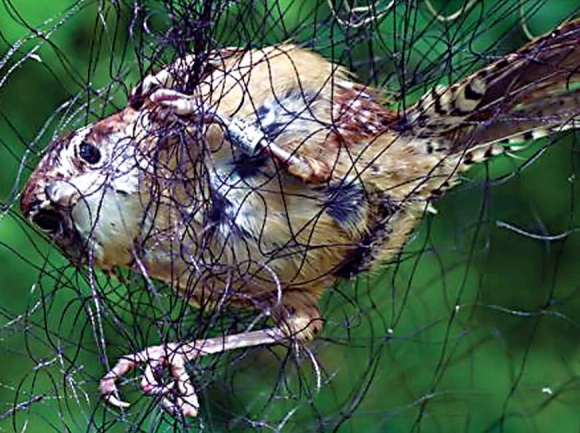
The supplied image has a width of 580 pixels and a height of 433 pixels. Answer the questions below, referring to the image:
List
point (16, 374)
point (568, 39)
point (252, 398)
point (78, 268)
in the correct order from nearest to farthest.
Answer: point (568, 39) → point (78, 268) → point (252, 398) → point (16, 374)

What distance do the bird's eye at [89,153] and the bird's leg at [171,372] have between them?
0.16 metres

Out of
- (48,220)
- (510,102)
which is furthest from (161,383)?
Answer: (510,102)

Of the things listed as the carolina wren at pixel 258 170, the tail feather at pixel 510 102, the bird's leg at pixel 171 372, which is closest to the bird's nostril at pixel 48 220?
the carolina wren at pixel 258 170

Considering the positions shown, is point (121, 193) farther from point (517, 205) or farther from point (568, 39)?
point (517, 205)

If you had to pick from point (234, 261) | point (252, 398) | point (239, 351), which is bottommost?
point (252, 398)

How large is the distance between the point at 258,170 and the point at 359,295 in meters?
0.40

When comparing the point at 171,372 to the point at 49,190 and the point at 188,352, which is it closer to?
the point at 188,352

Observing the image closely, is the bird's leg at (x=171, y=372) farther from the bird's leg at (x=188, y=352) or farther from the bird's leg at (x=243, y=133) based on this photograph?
the bird's leg at (x=243, y=133)

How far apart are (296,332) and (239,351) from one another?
0.08m

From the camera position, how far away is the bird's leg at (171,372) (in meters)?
1.08

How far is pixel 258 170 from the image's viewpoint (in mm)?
1072

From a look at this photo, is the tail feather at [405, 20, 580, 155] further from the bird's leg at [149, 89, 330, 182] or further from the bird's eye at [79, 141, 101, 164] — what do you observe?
the bird's eye at [79, 141, 101, 164]

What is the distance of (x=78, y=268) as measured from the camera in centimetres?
112

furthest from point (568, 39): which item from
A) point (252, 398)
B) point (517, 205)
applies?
point (517, 205)
